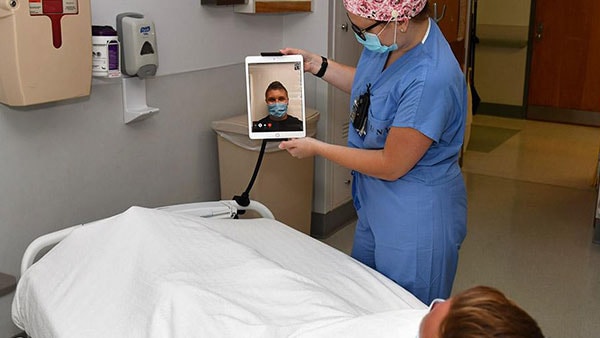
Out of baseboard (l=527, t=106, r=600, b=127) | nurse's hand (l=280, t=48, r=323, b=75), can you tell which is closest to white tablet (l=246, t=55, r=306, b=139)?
nurse's hand (l=280, t=48, r=323, b=75)

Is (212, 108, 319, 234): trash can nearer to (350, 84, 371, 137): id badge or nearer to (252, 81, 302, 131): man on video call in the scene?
(252, 81, 302, 131): man on video call

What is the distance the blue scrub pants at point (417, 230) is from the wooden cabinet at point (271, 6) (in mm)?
1306

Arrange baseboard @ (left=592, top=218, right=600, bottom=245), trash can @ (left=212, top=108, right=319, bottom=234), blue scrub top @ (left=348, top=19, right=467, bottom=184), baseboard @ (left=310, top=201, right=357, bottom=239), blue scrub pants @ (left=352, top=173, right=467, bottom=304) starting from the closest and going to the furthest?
blue scrub top @ (left=348, top=19, right=467, bottom=184) < blue scrub pants @ (left=352, top=173, right=467, bottom=304) < trash can @ (left=212, top=108, right=319, bottom=234) < baseboard @ (left=310, top=201, right=357, bottom=239) < baseboard @ (left=592, top=218, right=600, bottom=245)

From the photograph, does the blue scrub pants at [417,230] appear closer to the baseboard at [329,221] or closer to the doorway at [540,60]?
the baseboard at [329,221]

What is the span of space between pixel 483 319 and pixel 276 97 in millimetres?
1245

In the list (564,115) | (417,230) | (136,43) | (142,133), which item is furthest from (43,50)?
(564,115)

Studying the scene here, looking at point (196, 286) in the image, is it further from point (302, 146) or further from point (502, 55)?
point (502, 55)

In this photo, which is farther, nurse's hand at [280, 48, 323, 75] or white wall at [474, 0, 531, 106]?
white wall at [474, 0, 531, 106]

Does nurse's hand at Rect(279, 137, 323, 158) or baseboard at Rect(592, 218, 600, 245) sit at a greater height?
nurse's hand at Rect(279, 137, 323, 158)

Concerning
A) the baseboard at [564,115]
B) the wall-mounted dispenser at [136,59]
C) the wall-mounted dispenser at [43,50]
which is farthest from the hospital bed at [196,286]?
the baseboard at [564,115]

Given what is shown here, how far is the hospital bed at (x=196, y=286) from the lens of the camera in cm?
157

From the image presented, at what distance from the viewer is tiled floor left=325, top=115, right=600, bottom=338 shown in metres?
3.12

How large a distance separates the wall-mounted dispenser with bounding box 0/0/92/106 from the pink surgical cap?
36.3 inches

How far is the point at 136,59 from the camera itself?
99.4 inches
